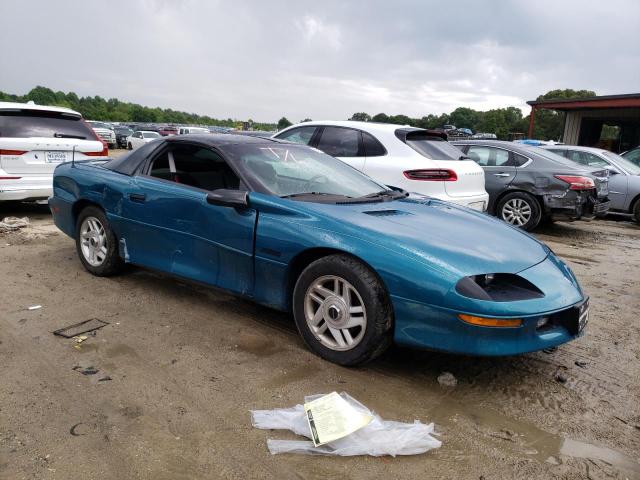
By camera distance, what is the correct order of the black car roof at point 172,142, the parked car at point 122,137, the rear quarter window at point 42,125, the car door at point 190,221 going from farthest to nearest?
the parked car at point 122,137 → the rear quarter window at point 42,125 → the black car roof at point 172,142 → the car door at point 190,221

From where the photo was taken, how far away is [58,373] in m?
3.09

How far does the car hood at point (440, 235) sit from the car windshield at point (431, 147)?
8.63ft

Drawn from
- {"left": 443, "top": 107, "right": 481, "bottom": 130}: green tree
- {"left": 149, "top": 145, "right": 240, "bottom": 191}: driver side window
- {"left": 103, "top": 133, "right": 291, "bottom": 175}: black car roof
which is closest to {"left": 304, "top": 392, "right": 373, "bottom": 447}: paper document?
{"left": 149, "top": 145, "right": 240, "bottom": 191}: driver side window

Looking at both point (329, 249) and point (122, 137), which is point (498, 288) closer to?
point (329, 249)

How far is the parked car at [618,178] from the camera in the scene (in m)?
10.2

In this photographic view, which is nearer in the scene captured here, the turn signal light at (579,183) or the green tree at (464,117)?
the turn signal light at (579,183)

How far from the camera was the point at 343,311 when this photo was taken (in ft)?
10.3

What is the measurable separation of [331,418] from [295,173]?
2.04 metres

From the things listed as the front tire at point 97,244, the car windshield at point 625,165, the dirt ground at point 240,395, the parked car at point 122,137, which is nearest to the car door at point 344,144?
the dirt ground at point 240,395

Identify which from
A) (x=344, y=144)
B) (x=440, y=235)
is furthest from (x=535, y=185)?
A: (x=440, y=235)

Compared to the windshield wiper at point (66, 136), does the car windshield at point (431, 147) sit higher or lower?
higher

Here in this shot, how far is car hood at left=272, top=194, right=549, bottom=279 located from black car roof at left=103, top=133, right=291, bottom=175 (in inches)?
43.1

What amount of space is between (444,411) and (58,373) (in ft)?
7.32

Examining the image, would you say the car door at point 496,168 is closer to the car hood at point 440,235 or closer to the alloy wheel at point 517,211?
the alloy wheel at point 517,211
